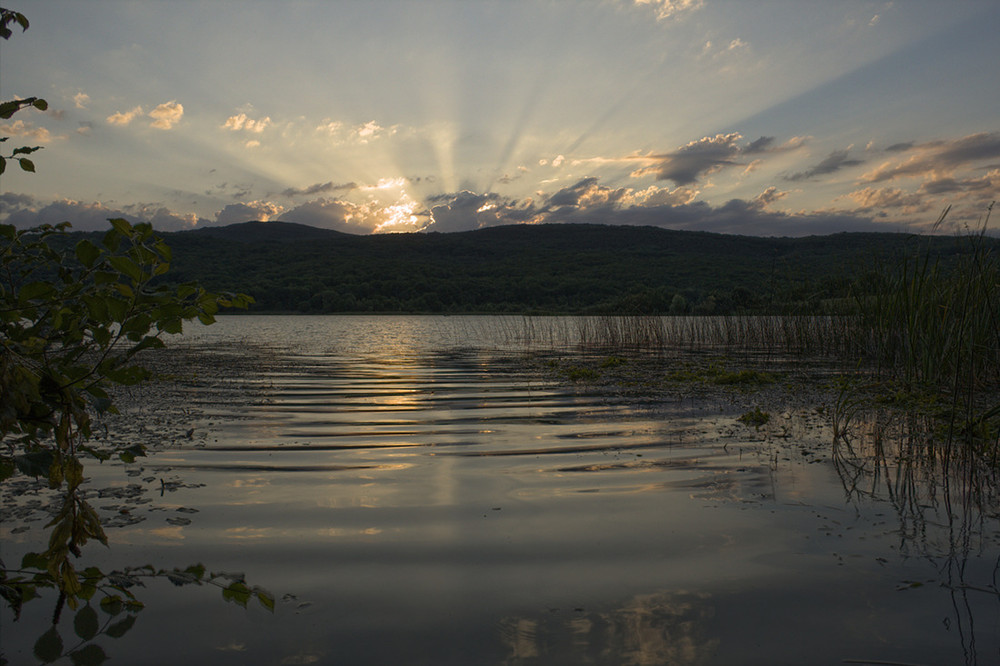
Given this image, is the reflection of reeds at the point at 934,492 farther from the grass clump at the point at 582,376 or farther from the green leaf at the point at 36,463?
the grass clump at the point at 582,376

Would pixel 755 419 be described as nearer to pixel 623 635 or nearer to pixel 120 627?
pixel 623 635

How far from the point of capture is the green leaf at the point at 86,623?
185cm

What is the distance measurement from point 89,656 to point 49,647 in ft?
0.47

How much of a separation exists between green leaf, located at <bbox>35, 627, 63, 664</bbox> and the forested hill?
99.4ft

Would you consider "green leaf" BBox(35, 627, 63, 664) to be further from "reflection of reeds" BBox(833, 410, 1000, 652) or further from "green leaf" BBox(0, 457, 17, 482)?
"reflection of reeds" BBox(833, 410, 1000, 652)

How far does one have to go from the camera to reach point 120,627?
190 centimetres

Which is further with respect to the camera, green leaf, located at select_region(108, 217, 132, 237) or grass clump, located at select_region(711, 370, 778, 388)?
grass clump, located at select_region(711, 370, 778, 388)

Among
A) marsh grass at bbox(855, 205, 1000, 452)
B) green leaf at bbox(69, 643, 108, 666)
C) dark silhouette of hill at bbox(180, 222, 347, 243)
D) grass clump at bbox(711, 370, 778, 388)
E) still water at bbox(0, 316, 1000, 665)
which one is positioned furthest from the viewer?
dark silhouette of hill at bbox(180, 222, 347, 243)

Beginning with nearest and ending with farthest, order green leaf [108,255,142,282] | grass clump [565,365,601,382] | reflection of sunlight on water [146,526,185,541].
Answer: green leaf [108,255,142,282] < reflection of sunlight on water [146,526,185,541] < grass clump [565,365,601,382]

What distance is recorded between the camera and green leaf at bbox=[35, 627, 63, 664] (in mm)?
1723

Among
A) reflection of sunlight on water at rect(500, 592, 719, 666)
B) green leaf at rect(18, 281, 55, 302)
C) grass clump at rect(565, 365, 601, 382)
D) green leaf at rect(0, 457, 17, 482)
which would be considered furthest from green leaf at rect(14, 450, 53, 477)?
grass clump at rect(565, 365, 601, 382)

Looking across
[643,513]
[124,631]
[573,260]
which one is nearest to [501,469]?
[643,513]

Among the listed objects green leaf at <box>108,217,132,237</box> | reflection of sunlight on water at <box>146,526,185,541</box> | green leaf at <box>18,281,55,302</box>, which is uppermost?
green leaf at <box>108,217,132,237</box>

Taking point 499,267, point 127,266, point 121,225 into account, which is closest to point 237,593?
point 127,266
